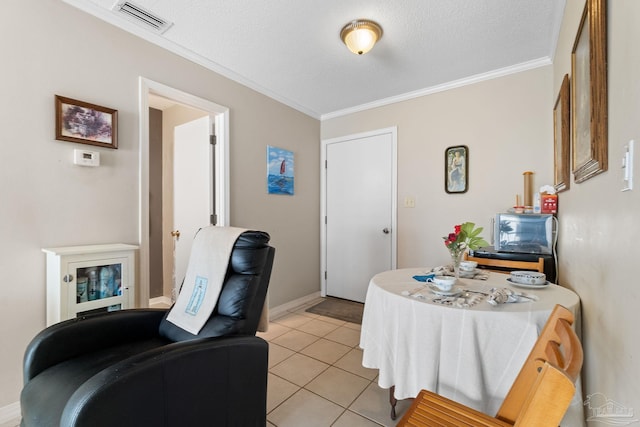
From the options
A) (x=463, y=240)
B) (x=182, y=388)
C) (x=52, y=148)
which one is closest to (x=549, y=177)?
(x=463, y=240)

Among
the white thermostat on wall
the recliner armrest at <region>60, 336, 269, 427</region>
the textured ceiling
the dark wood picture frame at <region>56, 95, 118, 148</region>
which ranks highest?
the textured ceiling

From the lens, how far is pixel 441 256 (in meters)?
2.96

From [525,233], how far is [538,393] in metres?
1.95

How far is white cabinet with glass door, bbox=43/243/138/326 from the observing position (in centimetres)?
157

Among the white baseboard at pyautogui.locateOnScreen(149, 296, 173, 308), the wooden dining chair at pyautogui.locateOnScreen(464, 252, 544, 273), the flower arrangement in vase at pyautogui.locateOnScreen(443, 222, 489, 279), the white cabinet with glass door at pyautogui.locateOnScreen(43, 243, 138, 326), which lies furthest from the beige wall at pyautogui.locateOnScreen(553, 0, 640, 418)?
the white baseboard at pyautogui.locateOnScreen(149, 296, 173, 308)

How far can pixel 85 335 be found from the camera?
1306mm

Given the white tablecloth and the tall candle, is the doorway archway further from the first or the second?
the tall candle

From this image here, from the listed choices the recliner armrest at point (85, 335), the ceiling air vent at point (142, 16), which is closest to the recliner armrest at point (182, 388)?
the recliner armrest at point (85, 335)

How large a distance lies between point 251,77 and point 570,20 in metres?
2.44

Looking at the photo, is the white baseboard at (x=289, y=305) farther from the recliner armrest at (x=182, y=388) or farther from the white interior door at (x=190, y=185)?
the recliner armrest at (x=182, y=388)

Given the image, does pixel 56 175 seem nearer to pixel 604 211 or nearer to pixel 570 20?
pixel 604 211

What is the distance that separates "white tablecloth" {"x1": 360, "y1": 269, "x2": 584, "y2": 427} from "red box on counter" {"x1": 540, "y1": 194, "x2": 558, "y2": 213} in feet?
3.33

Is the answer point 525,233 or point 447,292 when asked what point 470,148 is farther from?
point 447,292

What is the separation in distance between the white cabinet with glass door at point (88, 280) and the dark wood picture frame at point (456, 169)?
2.83 metres
